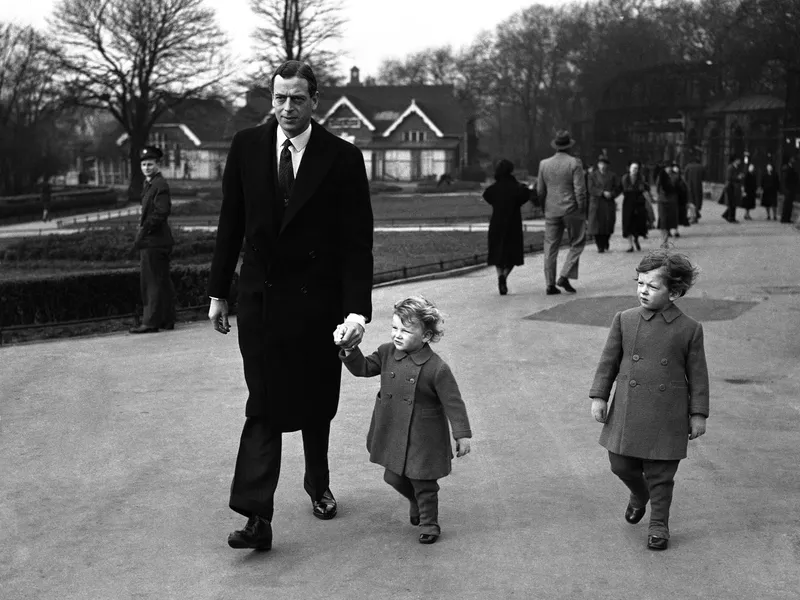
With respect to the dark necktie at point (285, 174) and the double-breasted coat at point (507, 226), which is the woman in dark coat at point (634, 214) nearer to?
the double-breasted coat at point (507, 226)

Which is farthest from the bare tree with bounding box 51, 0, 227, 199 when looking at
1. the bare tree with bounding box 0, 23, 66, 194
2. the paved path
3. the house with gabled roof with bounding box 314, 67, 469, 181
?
the paved path

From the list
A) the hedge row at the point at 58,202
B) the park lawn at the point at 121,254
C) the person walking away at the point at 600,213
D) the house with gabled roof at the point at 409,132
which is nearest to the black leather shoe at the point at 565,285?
the park lawn at the point at 121,254

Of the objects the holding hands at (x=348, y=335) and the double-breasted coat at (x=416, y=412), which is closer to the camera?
the holding hands at (x=348, y=335)

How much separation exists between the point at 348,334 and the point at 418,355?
50cm

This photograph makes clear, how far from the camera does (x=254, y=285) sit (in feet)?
18.0

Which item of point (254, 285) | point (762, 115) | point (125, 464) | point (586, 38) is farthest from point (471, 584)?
point (586, 38)

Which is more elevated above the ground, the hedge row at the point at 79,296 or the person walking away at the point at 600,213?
the person walking away at the point at 600,213

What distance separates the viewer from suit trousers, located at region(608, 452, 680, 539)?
5.46 metres

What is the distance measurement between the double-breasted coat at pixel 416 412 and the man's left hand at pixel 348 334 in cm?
21

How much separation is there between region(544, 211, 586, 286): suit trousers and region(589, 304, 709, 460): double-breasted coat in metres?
9.11

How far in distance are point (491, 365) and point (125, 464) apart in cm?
387

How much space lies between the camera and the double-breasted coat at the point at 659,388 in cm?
552

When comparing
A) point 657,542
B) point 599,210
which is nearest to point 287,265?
point 657,542

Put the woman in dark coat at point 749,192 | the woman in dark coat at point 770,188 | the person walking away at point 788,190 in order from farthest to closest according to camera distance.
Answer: the woman in dark coat at point 749,192 → the woman in dark coat at point 770,188 → the person walking away at point 788,190
